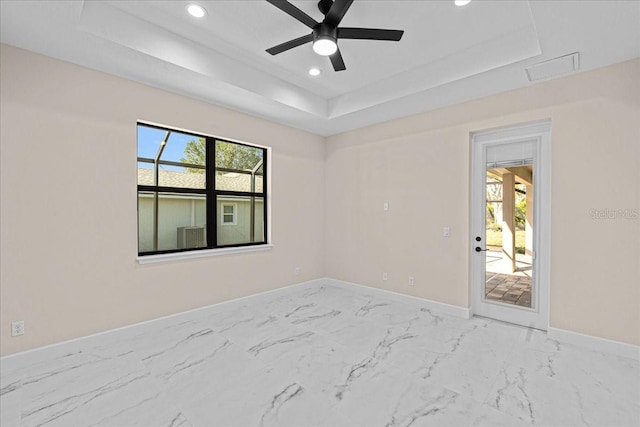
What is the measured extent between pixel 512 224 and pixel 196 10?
390 cm

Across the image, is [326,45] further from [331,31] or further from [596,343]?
[596,343]

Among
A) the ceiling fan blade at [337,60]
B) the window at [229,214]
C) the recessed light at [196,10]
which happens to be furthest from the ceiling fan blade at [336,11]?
the window at [229,214]

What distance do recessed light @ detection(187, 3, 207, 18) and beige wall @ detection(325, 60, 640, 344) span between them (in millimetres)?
2826

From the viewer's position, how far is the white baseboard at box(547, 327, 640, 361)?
268cm

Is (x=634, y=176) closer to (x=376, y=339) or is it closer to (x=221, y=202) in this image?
(x=376, y=339)

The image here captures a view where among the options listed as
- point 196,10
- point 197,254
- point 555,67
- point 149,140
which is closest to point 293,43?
point 196,10

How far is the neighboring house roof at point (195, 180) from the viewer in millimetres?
3445

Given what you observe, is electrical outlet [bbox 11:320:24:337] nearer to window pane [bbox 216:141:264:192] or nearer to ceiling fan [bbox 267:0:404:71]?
window pane [bbox 216:141:264:192]

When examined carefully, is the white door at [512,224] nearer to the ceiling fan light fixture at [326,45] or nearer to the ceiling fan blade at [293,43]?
the ceiling fan light fixture at [326,45]

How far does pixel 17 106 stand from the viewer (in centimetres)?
252

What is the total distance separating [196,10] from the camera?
2496mm

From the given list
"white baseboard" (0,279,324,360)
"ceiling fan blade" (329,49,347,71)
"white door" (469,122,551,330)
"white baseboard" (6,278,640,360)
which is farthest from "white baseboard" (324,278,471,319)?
"ceiling fan blade" (329,49,347,71)

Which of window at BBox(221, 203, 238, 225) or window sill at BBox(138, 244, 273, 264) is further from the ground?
window at BBox(221, 203, 238, 225)

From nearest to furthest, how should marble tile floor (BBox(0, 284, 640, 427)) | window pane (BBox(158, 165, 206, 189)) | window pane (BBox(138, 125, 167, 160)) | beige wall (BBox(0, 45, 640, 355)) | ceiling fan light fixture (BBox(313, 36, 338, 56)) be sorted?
marble tile floor (BBox(0, 284, 640, 427))
ceiling fan light fixture (BBox(313, 36, 338, 56))
beige wall (BBox(0, 45, 640, 355))
window pane (BBox(138, 125, 167, 160))
window pane (BBox(158, 165, 206, 189))
